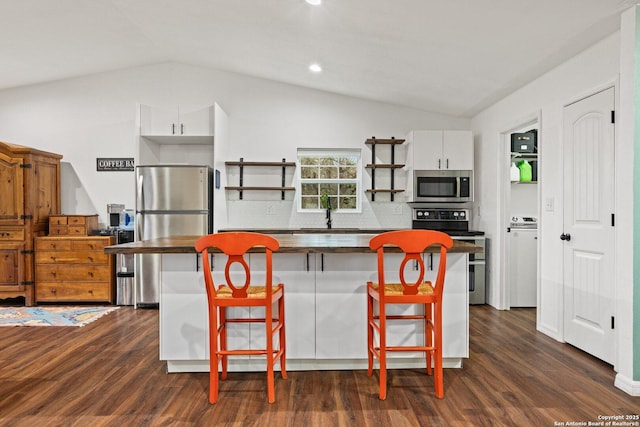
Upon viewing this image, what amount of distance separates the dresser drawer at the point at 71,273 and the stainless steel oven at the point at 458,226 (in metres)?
4.02

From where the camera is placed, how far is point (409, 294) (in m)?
2.33

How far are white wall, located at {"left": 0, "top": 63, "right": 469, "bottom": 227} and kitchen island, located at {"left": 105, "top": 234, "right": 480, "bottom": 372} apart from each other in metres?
2.84

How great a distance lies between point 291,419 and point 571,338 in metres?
2.57

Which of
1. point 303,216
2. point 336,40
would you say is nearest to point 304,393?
point 336,40

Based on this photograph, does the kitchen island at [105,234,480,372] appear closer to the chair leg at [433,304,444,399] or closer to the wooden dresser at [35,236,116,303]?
the chair leg at [433,304,444,399]

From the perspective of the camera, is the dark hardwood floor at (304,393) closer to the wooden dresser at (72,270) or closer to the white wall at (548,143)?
the white wall at (548,143)

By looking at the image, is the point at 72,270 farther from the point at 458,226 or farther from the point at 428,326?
the point at 458,226

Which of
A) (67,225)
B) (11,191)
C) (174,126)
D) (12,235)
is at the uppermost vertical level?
(174,126)

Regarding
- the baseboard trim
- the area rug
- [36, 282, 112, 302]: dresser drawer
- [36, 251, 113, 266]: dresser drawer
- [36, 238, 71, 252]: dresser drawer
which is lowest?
the area rug

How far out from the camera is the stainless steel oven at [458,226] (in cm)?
489

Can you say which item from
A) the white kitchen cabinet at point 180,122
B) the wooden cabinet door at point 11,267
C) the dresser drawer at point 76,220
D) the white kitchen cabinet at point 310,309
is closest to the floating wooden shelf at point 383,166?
the white kitchen cabinet at point 180,122

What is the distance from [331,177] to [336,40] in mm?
2172

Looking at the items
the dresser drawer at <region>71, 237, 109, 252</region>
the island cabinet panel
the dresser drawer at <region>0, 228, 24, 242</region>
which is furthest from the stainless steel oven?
the dresser drawer at <region>0, 228, 24, 242</region>

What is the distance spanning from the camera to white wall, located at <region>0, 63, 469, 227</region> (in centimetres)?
543
